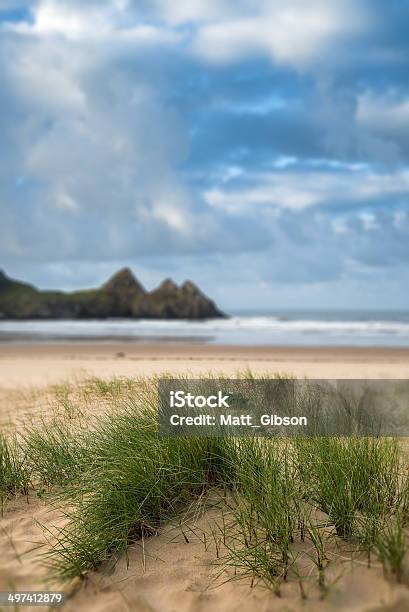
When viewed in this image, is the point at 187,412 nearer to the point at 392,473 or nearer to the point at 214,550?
the point at 214,550

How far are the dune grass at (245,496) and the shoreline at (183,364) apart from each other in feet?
3.28

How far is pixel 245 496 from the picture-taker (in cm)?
455

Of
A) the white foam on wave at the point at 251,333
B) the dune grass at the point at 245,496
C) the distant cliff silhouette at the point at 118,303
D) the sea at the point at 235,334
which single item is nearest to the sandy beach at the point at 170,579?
the dune grass at the point at 245,496

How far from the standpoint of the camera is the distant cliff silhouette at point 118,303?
2623 inches

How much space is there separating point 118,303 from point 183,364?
64.4m

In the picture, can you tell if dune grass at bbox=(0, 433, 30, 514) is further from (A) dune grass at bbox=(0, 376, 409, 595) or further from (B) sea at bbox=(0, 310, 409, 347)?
(B) sea at bbox=(0, 310, 409, 347)

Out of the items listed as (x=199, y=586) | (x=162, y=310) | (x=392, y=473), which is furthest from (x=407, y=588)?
(x=162, y=310)

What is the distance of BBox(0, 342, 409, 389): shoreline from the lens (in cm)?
634

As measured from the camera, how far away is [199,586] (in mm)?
4059

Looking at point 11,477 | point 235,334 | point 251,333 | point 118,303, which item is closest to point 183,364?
point 11,477

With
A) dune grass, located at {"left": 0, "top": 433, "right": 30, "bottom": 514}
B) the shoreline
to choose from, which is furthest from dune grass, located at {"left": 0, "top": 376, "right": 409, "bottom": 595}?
the shoreline

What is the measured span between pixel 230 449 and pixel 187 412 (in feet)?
1.50

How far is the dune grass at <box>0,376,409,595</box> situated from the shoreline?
39.4 inches

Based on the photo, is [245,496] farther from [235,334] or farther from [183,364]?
[235,334]
